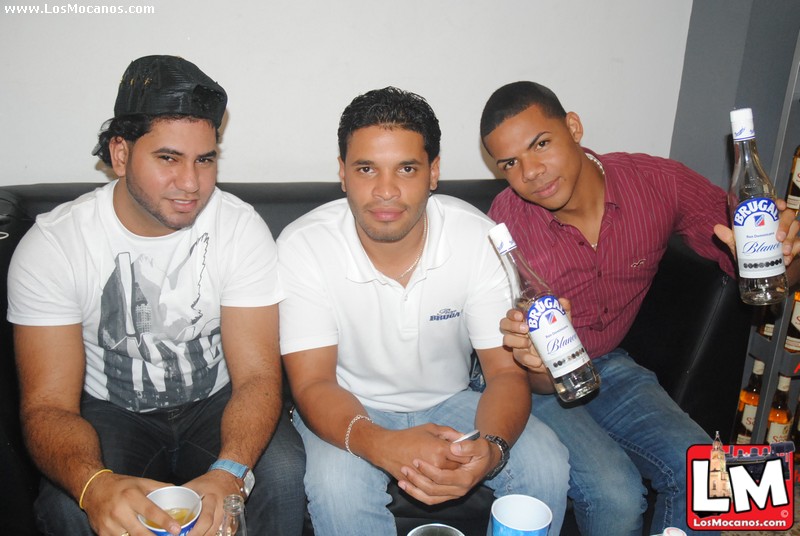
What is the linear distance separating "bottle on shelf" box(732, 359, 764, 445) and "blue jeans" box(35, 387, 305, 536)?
1581 mm

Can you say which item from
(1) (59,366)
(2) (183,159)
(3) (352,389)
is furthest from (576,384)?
(1) (59,366)

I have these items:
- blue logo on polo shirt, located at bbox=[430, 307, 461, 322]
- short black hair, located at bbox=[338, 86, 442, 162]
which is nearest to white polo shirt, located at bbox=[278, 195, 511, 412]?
blue logo on polo shirt, located at bbox=[430, 307, 461, 322]

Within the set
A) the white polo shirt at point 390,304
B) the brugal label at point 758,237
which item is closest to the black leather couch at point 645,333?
the white polo shirt at point 390,304

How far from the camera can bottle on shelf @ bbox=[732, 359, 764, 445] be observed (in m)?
2.25

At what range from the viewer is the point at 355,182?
163cm

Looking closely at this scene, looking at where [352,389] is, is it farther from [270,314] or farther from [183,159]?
[183,159]

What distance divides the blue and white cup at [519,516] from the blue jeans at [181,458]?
628 mm

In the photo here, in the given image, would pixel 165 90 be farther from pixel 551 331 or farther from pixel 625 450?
pixel 625 450

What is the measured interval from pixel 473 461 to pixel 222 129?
136 cm

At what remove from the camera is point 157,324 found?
1.63 meters

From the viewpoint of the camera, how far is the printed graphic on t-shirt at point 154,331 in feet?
5.26

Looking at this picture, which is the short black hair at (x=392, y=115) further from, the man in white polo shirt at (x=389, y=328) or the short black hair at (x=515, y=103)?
the short black hair at (x=515, y=103)

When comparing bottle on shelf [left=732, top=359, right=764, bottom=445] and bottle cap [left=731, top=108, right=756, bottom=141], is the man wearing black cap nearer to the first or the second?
bottle cap [left=731, top=108, right=756, bottom=141]

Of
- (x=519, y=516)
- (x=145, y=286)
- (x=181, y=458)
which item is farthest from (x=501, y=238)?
(x=181, y=458)
